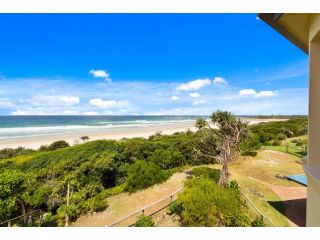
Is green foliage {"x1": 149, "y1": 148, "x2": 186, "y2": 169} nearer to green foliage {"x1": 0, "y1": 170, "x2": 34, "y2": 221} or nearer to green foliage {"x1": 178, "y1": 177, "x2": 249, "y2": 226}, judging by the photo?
green foliage {"x1": 178, "y1": 177, "x2": 249, "y2": 226}

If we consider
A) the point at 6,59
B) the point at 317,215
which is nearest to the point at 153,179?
the point at 317,215

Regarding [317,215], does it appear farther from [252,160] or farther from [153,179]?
[252,160]

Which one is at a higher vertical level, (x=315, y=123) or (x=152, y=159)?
(x=315, y=123)

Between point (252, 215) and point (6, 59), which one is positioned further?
point (6, 59)

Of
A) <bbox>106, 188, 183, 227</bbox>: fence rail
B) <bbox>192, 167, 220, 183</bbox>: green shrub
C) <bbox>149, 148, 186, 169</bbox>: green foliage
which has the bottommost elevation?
<bbox>106, 188, 183, 227</bbox>: fence rail

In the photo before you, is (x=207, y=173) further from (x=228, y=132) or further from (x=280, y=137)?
(x=280, y=137)

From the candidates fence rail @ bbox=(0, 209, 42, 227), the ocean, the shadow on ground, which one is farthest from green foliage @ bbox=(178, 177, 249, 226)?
the ocean
